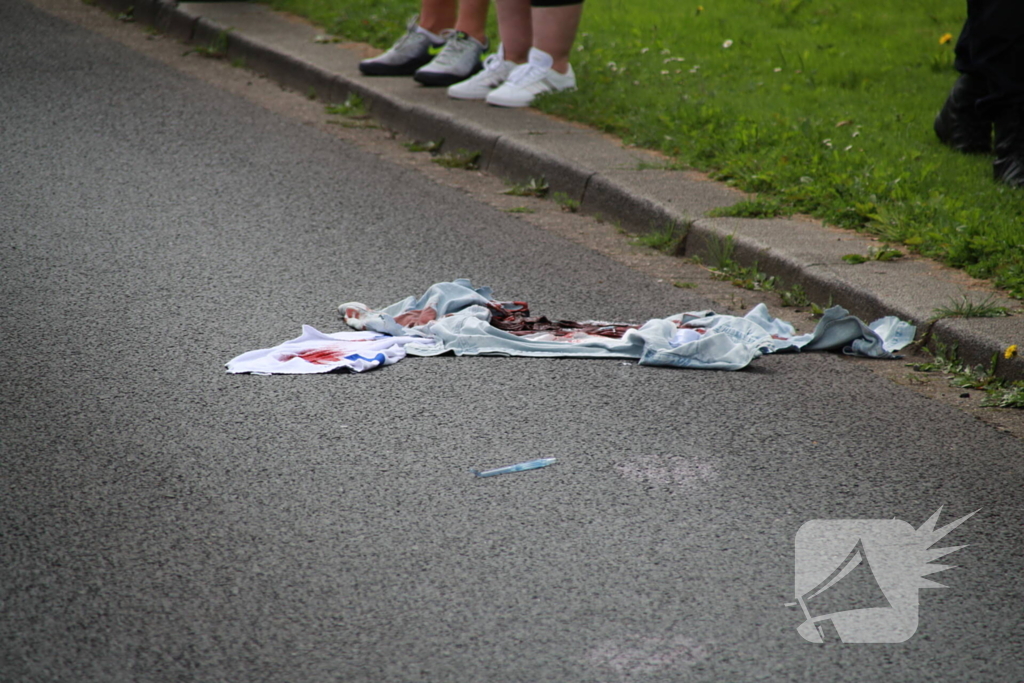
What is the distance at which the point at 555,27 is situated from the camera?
595cm

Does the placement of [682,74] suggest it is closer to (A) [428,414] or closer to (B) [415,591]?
(A) [428,414]

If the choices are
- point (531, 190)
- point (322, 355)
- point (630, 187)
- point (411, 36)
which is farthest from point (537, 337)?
point (411, 36)

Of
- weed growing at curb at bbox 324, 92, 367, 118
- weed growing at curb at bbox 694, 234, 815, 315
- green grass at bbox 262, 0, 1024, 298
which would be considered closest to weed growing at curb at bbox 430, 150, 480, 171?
green grass at bbox 262, 0, 1024, 298

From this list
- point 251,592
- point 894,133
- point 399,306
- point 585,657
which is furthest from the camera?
point 894,133

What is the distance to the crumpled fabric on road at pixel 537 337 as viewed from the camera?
3106 mm

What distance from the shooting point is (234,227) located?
4.30 metres

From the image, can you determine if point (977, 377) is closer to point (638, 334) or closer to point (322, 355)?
point (638, 334)

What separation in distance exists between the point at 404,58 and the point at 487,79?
2.46 feet

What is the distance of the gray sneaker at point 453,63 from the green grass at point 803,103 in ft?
2.18

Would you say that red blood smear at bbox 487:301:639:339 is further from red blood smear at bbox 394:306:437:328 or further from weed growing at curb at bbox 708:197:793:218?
weed growing at curb at bbox 708:197:793:218

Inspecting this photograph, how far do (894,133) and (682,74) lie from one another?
1.54 metres

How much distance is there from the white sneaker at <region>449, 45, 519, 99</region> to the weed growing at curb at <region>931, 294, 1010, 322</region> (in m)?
3.51

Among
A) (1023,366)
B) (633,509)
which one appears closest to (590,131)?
(1023,366)

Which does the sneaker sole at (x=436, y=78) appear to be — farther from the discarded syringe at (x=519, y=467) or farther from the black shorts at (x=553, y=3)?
the discarded syringe at (x=519, y=467)
